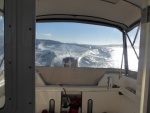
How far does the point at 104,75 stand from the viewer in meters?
3.50

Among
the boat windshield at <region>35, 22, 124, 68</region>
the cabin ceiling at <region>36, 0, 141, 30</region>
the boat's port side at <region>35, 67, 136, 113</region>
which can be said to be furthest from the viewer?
the boat windshield at <region>35, 22, 124, 68</region>

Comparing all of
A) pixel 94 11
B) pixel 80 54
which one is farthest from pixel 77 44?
pixel 94 11

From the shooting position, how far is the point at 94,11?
286 cm

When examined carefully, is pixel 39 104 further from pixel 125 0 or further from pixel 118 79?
pixel 125 0

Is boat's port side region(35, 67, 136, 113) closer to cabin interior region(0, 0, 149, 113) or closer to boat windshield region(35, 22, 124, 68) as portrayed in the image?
cabin interior region(0, 0, 149, 113)

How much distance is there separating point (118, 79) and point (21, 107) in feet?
9.24

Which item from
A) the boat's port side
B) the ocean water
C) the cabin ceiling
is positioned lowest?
the boat's port side

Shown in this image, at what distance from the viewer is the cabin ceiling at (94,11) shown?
8.07 feet

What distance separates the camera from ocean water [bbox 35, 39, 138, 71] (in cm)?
345

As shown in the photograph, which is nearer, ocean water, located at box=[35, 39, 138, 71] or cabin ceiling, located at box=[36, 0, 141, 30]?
cabin ceiling, located at box=[36, 0, 141, 30]

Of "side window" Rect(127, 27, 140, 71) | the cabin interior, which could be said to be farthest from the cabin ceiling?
"side window" Rect(127, 27, 140, 71)

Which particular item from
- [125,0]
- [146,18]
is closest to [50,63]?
[125,0]

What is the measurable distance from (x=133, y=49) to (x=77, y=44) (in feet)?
3.58

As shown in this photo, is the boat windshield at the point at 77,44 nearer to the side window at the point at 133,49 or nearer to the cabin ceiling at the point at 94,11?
the cabin ceiling at the point at 94,11
